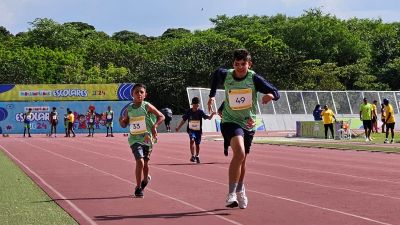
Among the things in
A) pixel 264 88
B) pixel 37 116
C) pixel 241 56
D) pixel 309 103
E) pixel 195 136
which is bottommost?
pixel 195 136

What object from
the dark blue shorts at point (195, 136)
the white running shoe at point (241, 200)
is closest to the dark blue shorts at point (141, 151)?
the white running shoe at point (241, 200)

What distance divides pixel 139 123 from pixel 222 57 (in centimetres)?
5635

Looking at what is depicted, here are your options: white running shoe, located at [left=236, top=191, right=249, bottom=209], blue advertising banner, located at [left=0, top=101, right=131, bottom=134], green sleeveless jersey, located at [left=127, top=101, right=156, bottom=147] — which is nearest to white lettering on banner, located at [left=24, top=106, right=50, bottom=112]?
blue advertising banner, located at [left=0, top=101, right=131, bottom=134]

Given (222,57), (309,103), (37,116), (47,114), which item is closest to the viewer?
(309,103)

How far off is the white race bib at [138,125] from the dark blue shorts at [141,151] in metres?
0.21

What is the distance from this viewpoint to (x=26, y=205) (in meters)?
9.74

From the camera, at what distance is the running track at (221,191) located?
860 centimetres

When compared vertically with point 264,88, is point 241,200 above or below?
below

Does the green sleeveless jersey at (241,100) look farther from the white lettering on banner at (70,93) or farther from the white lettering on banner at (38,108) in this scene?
the white lettering on banner at (70,93)

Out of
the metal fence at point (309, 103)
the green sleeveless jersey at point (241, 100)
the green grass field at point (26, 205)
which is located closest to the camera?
the green grass field at point (26, 205)

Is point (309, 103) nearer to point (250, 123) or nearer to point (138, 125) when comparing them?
point (138, 125)

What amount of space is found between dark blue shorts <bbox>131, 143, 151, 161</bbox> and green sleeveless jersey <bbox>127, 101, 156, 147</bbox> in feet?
0.19

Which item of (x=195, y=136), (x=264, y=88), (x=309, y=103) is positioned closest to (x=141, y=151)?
(x=264, y=88)

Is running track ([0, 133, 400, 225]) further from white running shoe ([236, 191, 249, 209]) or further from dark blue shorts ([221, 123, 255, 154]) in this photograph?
dark blue shorts ([221, 123, 255, 154])
